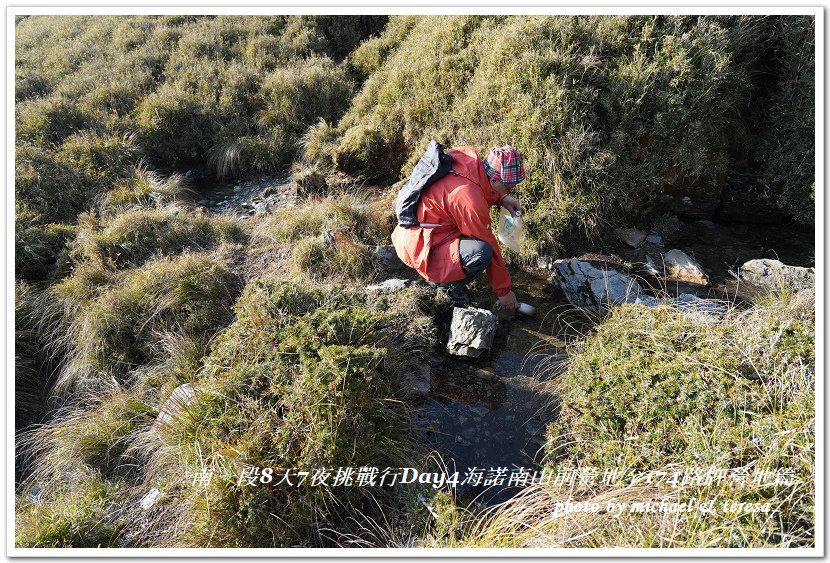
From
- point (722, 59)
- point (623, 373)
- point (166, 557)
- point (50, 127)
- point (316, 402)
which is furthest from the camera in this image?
point (50, 127)

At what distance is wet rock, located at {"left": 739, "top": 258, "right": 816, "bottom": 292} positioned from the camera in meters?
5.22

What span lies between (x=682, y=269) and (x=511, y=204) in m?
2.65

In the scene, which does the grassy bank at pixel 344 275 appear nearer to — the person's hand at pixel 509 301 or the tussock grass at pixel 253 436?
the tussock grass at pixel 253 436

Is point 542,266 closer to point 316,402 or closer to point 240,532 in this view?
point 316,402

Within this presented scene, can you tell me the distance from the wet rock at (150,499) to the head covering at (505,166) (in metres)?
4.28

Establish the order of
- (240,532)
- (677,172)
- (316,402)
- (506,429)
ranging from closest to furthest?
1. (240,532)
2. (316,402)
3. (506,429)
4. (677,172)

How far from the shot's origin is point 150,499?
150 inches

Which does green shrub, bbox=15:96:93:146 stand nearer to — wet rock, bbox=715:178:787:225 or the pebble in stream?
the pebble in stream

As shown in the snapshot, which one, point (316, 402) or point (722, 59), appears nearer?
point (316, 402)

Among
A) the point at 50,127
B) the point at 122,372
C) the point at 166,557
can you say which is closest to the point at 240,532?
the point at 166,557

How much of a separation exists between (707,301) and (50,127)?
36.4 feet

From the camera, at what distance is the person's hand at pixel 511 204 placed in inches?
197

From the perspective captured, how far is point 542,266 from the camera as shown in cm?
623

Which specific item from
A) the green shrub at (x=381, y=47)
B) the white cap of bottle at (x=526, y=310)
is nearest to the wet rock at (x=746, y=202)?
the white cap of bottle at (x=526, y=310)
